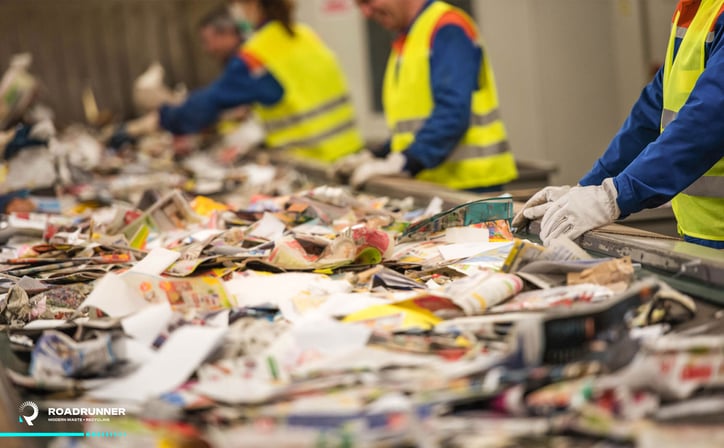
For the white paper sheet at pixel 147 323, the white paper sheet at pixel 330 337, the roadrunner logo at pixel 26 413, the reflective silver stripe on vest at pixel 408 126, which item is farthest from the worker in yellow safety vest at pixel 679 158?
the reflective silver stripe on vest at pixel 408 126

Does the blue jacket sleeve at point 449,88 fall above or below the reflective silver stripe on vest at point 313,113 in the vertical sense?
above

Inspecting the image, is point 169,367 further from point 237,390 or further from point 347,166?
point 347,166

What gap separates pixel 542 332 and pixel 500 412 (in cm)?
16

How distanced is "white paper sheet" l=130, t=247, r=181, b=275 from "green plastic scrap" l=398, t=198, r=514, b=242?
0.67 m

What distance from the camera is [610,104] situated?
6.78 metres

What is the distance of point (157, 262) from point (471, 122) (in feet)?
6.30

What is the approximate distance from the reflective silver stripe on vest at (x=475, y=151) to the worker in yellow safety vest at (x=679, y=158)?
4.02 feet

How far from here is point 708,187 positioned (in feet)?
8.08

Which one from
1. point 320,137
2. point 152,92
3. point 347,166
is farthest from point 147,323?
point 152,92

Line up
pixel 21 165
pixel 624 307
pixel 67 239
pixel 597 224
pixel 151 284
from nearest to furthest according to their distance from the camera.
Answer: pixel 624 307 < pixel 151 284 < pixel 597 224 < pixel 67 239 < pixel 21 165

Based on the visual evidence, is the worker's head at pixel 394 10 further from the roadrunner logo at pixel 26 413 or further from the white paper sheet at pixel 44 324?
the roadrunner logo at pixel 26 413

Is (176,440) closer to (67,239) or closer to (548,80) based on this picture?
(67,239)

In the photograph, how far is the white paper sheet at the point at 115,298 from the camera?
1.97 meters

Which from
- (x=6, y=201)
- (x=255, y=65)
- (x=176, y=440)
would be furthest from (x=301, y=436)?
(x=255, y=65)
